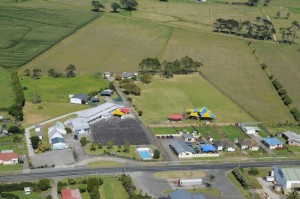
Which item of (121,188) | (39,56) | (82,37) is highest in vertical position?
(82,37)

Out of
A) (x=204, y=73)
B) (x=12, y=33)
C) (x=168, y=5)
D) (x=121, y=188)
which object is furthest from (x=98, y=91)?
(x=168, y=5)

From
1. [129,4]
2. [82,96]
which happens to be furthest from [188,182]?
[129,4]

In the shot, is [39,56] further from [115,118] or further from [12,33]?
[115,118]

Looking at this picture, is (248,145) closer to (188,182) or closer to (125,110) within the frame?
(188,182)

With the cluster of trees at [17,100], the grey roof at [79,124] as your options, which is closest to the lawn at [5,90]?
the cluster of trees at [17,100]

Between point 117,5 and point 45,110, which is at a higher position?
point 117,5

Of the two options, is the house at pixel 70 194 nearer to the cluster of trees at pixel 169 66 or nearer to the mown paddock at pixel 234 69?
the mown paddock at pixel 234 69
